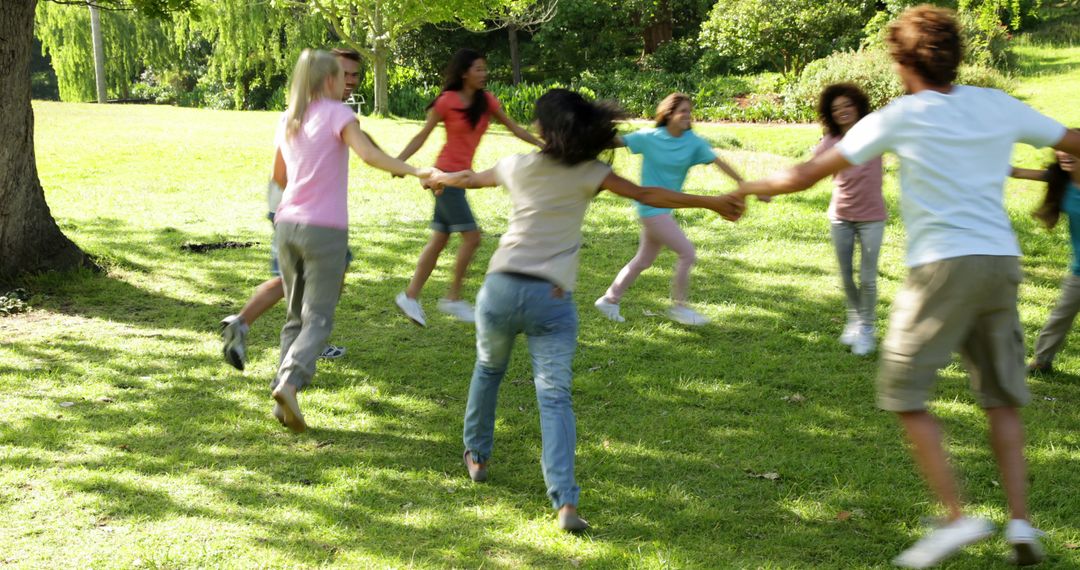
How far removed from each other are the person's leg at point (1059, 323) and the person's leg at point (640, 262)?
2.54 meters

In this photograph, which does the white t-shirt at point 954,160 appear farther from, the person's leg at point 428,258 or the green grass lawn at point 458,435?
the person's leg at point 428,258

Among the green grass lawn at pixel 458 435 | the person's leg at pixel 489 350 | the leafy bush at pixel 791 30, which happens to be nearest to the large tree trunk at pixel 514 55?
the leafy bush at pixel 791 30

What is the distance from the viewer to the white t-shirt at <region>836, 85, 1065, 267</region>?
3592mm

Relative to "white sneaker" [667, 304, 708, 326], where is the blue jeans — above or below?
above

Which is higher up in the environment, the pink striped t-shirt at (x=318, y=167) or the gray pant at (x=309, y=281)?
the pink striped t-shirt at (x=318, y=167)

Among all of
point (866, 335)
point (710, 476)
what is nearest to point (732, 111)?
point (866, 335)

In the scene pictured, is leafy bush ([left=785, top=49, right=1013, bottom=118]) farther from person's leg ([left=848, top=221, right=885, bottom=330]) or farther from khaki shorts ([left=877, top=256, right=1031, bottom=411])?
khaki shorts ([left=877, top=256, right=1031, bottom=411])

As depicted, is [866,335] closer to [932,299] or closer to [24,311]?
[932,299]

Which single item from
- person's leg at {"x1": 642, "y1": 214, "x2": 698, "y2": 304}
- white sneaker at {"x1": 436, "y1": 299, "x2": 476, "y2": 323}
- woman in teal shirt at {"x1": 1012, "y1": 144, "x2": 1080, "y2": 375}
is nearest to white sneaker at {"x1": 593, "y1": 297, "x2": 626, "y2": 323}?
person's leg at {"x1": 642, "y1": 214, "x2": 698, "y2": 304}

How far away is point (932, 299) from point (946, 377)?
9.94 ft

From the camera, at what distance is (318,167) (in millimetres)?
4957

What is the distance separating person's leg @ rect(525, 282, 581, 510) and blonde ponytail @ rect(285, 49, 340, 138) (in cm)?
166

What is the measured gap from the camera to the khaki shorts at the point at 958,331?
3.59 metres

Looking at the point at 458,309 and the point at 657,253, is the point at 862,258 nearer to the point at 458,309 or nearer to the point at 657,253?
the point at 657,253
